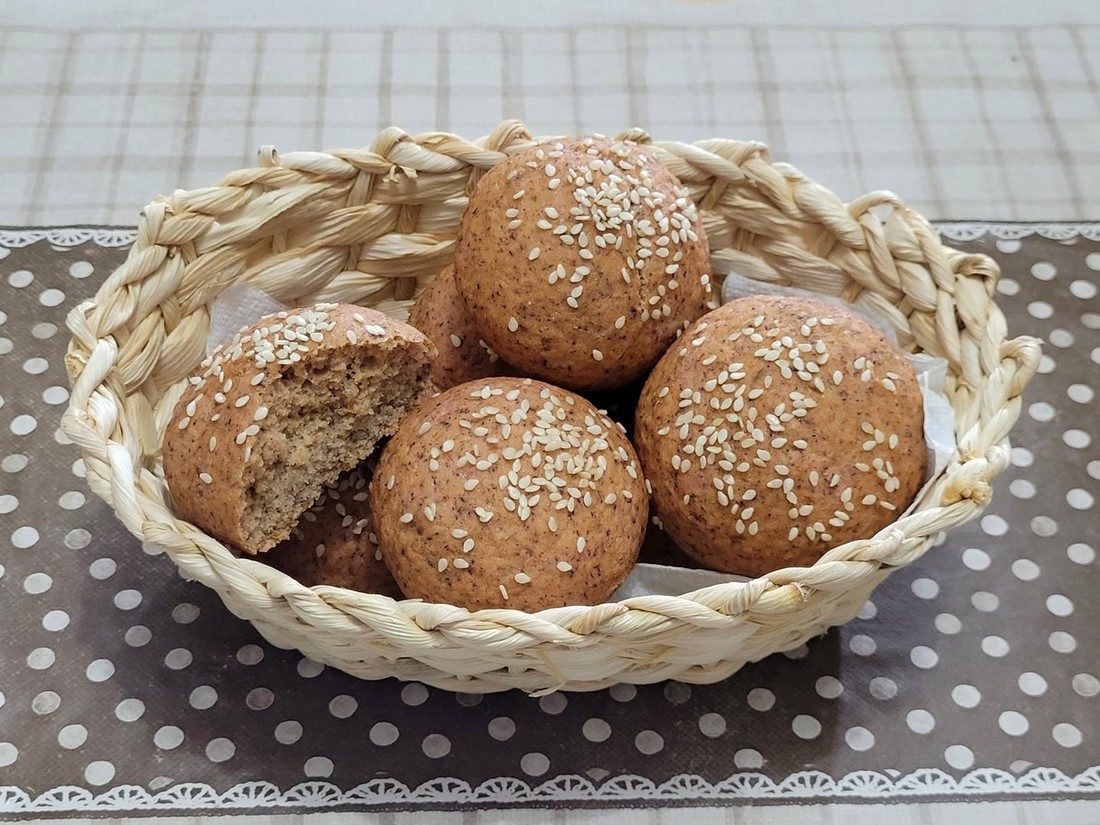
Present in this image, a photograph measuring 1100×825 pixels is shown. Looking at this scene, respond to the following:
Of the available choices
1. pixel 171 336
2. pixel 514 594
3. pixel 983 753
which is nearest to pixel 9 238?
pixel 171 336

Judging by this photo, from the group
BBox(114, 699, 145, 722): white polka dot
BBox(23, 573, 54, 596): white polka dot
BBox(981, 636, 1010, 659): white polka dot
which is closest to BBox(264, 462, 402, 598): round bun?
BBox(114, 699, 145, 722): white polka dot

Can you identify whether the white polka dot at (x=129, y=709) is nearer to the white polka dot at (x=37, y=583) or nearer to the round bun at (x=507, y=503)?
the white polka dot at (x=37, y=583)

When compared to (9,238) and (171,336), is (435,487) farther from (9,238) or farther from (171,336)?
(9,238)

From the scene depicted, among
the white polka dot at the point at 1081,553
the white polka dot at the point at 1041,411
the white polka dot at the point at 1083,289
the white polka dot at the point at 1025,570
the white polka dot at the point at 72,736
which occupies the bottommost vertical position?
the white polka dot at the point at 72,736

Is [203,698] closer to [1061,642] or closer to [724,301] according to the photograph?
[724,301]

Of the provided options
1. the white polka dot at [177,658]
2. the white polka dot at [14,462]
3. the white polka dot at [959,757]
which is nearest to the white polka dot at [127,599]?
the white polka dot at [177,658]

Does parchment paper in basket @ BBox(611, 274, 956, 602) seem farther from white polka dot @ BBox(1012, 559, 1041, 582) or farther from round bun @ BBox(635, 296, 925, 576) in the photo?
white polka dot @ BBox(1012, 559, 1041, 582)

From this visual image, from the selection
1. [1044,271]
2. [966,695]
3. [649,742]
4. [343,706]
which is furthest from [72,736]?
[1044,271]
